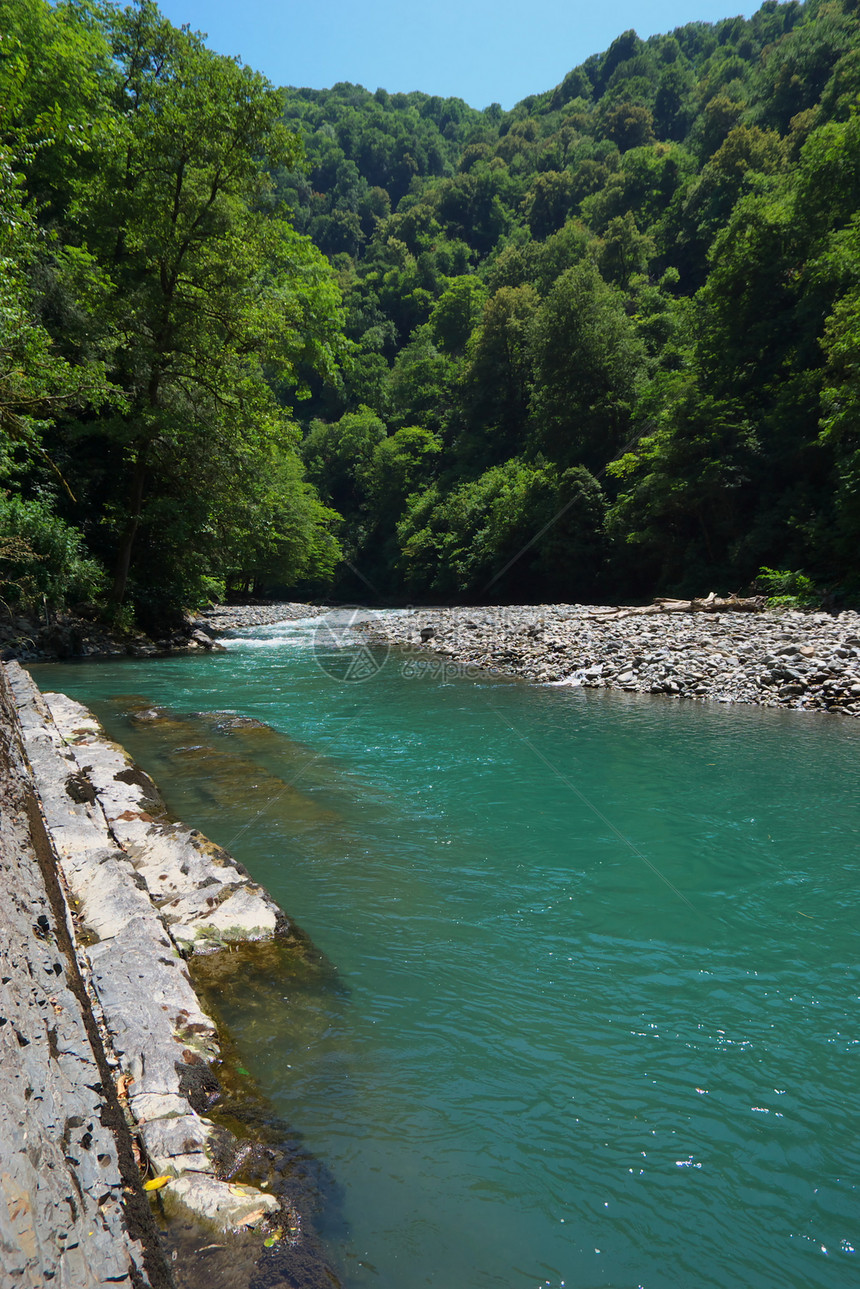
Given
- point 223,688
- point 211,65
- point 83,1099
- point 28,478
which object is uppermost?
point 211,65

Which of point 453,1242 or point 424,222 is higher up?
point 424,222

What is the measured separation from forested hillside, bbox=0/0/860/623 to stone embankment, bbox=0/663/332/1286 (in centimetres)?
610

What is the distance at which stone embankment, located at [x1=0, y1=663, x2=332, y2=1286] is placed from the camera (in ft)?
5.20

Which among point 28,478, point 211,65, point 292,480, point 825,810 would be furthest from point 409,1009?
point 292,480

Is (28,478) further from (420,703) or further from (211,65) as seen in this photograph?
(420,703)

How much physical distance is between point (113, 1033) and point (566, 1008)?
7.08 feet

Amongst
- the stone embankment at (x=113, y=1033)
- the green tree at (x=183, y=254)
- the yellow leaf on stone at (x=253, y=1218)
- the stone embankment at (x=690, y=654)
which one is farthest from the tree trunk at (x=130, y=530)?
the yellow leaf on stone at (x=253, y=1218)

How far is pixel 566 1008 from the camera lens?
3541mm

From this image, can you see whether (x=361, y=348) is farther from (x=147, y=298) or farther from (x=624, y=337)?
(x=624, y=337)

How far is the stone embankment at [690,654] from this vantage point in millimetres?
10781

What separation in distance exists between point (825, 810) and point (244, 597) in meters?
41.7

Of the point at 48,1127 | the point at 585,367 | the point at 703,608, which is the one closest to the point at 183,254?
the point at 703,608

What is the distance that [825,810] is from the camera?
248 inches

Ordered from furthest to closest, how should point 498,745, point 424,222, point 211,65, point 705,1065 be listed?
1. point 424,222
2. point 211,65
3. point 498,745
4. point 705,1065
